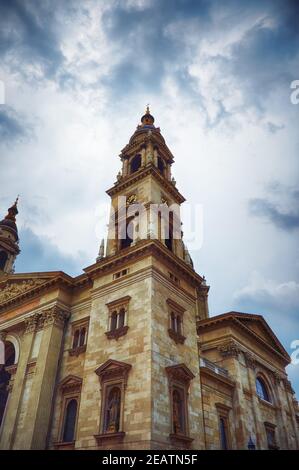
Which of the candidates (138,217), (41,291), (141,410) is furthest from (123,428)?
(138,217)

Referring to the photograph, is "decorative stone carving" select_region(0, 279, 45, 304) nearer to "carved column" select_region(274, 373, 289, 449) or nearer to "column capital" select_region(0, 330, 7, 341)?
"column capital" select_region(0, 330, 7, 341)

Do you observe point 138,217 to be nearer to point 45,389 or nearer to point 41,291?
point 41,291

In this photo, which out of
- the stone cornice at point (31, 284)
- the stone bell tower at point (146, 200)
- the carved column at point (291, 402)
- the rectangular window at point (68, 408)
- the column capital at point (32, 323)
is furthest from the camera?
the carved column at point (291, 402)

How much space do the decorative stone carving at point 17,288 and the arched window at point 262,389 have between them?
72.5 ft

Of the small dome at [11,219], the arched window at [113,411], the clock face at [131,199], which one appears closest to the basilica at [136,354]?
the arched window at [113,411]

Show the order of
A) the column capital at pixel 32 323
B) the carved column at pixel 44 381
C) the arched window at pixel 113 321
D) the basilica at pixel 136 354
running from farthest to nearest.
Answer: the column capital at pixel 32 323, the arched window at pixel 113 321, the carved column at pixel 44 381, the basilica at pixel 136 354

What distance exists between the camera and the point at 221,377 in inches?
1098

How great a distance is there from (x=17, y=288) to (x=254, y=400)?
22.5 meters

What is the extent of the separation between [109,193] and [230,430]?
22.4m

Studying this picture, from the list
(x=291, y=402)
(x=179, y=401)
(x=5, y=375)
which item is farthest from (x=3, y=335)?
(x=291, y=402)

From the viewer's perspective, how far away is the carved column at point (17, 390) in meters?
22.9

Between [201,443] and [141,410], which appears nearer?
[141,410]

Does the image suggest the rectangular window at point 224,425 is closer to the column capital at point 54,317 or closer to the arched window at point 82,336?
the arched window at point 82,336

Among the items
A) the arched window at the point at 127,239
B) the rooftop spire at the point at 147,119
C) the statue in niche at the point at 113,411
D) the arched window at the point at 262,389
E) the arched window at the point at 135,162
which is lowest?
the statue in niche at the point at 113,411
